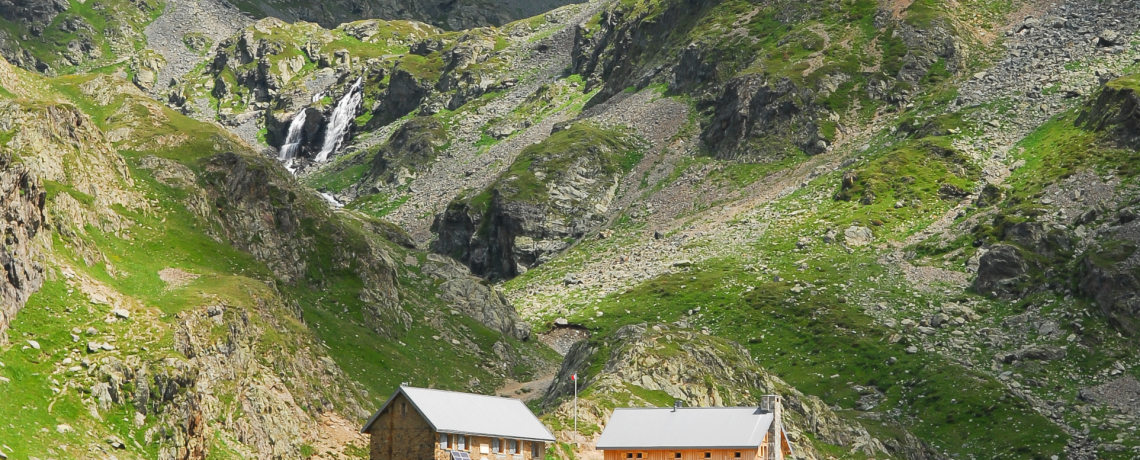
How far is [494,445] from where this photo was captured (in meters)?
89.8

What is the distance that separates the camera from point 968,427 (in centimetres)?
13650

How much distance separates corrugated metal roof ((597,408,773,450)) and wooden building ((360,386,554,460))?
24.5 feet

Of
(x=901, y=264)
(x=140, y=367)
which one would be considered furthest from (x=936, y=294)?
(x=140, y=367)

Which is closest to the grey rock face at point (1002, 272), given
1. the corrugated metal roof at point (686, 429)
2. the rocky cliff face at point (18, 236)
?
the corrugated metal roof at point (686, 429)

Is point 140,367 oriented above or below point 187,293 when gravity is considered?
below

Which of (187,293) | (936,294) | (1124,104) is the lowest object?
(187,293)

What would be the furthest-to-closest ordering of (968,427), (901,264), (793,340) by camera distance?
(901,264), (793,340), (968,427)

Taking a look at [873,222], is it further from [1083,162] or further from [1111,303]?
[1111,303]

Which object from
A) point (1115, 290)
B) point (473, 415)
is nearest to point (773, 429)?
→ point (473, 415)

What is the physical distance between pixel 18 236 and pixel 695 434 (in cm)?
5173

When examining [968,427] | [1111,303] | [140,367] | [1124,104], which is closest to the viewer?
[140,367]

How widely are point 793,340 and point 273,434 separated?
84.6 metres

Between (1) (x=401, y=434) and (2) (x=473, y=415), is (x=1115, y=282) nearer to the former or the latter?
(2) (x=473, y=415)

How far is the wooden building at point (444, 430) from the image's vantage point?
86.5 m
